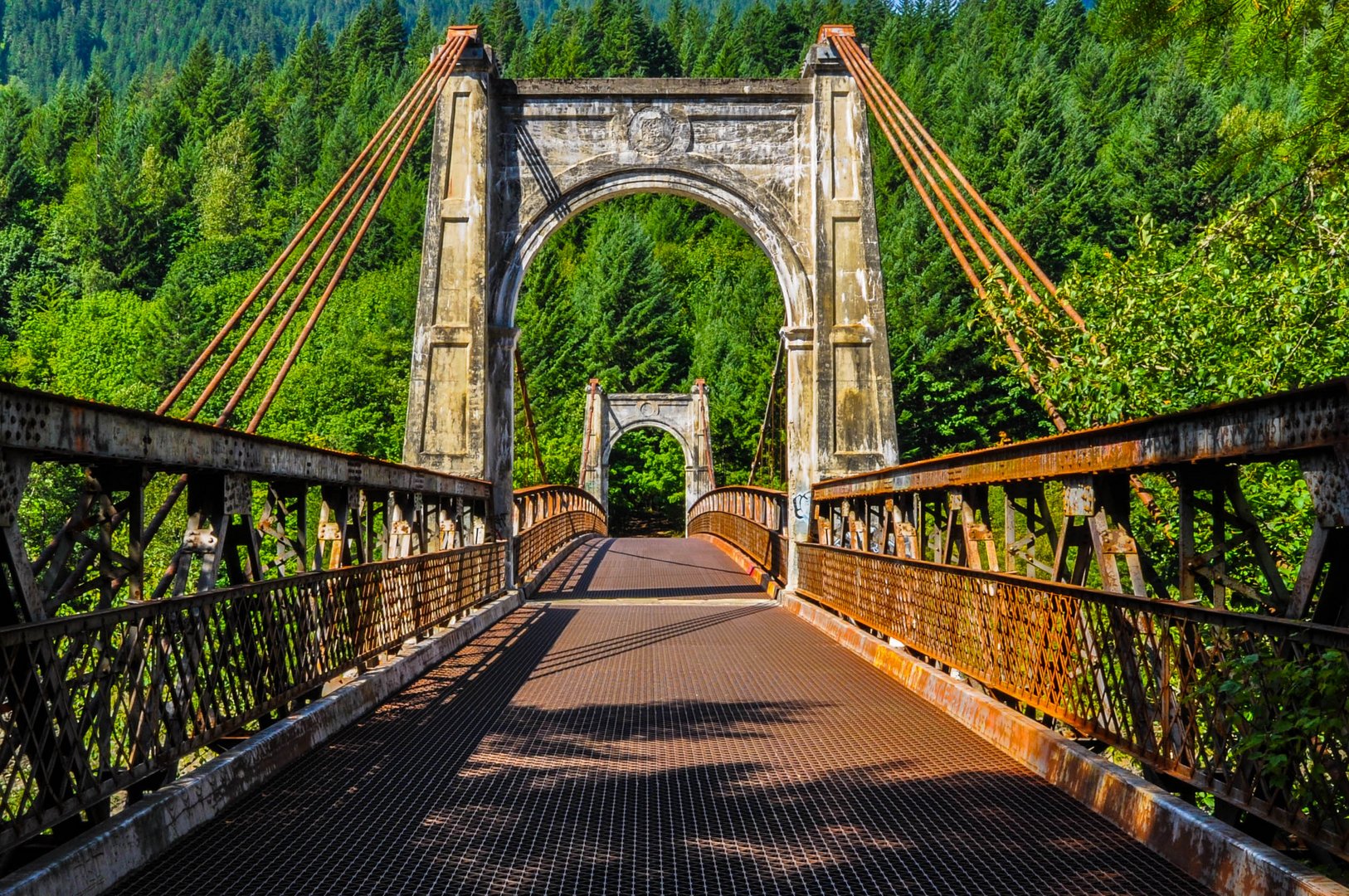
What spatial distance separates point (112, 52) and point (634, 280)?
10344cm

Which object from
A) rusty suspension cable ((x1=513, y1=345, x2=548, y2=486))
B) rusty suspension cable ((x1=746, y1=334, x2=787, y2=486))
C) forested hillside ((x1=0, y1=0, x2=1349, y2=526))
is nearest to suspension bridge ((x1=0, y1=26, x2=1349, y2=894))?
forested hillside ((x1=0, y1=0, x2=1349, y2=526))

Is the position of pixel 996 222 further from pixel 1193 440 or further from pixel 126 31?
pixel 126 31

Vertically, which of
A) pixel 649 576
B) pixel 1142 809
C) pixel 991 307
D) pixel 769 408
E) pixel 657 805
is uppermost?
pixel 769 408

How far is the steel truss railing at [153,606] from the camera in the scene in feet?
10.3

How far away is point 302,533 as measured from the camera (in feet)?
19.0

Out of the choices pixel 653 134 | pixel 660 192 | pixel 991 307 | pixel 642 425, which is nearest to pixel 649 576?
pixel 660 192

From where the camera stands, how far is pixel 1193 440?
143 inches

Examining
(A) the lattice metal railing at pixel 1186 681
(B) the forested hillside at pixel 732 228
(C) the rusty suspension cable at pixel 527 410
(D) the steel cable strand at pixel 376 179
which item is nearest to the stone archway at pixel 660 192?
(D) the steel cable strand at pixel 376 179

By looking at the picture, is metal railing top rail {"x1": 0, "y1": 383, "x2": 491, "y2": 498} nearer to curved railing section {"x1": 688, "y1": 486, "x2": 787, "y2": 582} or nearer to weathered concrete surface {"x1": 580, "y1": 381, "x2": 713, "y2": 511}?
curved railing section {"x1": 688, "y1": 486, "x2": 787, "y2": 582}

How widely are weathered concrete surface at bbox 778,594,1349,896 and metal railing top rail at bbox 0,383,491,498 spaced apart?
2.88 meters

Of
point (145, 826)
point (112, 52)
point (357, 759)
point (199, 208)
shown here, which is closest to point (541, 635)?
point (357, 759)

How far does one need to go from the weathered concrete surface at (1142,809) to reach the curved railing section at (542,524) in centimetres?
900

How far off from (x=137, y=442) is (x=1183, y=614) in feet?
9.44

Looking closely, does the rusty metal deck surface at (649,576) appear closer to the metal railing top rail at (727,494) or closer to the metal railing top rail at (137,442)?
the metal railing top rail at (727,494)
